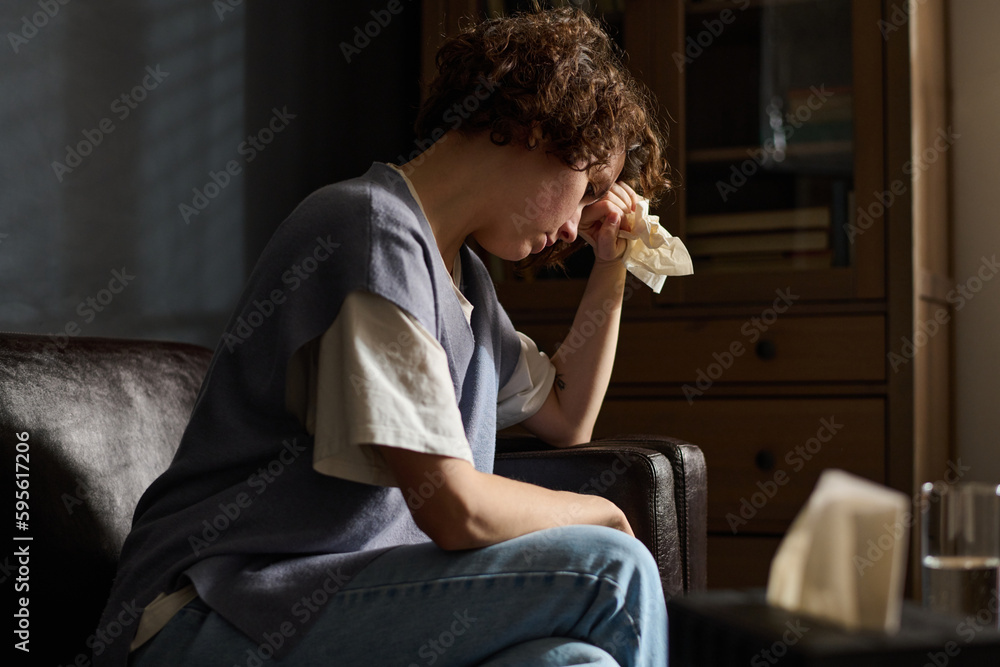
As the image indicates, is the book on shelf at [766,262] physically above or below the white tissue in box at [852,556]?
above

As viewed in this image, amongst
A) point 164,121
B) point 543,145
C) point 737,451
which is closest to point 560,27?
point 543,145

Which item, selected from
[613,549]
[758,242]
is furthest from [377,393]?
[758,242]

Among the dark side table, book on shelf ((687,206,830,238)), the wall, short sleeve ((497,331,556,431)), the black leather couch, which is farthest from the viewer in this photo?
the wall

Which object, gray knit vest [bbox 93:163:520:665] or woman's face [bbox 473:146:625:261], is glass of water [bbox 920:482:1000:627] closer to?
gray knit vest [bbox 93:163:520:665]

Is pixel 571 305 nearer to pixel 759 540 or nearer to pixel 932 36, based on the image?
pixel 759 540

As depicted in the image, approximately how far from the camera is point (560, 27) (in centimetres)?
111

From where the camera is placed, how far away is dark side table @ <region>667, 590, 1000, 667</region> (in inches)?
16.0

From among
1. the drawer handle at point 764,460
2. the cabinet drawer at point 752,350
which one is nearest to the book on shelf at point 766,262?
the cabinet drawer at point 752,350

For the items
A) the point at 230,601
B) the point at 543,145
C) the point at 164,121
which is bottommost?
the point at 230,601

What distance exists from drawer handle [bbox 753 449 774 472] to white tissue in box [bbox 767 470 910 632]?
56.1 inches

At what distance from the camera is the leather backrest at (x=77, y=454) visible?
0.97 m

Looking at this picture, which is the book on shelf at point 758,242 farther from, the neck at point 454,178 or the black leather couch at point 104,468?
the neck at point 454,178

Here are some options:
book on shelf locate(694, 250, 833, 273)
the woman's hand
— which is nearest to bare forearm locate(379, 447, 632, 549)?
the woman's hand

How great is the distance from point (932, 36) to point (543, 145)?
4.47ft
